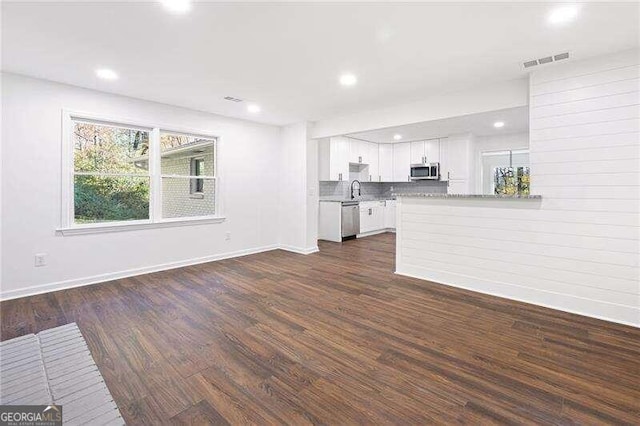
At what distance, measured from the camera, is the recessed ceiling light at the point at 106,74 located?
3.38 metres

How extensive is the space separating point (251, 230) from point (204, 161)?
154 centimetres

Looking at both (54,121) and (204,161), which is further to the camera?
(204,161)

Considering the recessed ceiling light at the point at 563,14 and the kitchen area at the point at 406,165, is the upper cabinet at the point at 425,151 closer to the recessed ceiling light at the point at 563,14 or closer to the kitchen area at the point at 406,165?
the kitchen area at the point at 406,165

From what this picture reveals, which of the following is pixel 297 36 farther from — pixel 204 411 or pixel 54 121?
pixel 54 121

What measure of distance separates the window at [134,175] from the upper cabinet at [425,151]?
507cm

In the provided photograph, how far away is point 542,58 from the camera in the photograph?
3.05 metres

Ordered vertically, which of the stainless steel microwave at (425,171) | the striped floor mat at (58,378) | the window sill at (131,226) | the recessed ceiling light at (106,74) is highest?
the recessed ceiling light at (106,74)

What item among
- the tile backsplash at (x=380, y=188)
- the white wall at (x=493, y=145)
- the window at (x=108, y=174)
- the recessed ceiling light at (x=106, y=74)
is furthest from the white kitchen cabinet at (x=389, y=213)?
the recessed ceiling light at (x=106, y=74)

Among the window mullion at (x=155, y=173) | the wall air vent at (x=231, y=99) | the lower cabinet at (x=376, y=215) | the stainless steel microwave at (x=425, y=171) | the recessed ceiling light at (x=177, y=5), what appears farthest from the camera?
the lower cabinet at (x=376, y=215)

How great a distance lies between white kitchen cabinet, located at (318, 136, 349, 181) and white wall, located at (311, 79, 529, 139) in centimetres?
173

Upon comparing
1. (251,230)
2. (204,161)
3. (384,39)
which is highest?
(384,39)

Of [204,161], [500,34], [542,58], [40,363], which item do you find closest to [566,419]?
[500,34]

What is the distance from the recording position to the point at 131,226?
14.4 feet

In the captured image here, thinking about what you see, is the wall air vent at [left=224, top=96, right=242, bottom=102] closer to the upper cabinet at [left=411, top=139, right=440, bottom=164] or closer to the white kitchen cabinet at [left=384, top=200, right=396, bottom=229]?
the upper cabinet at [left=411, top=139, right=440, bottom=164]
